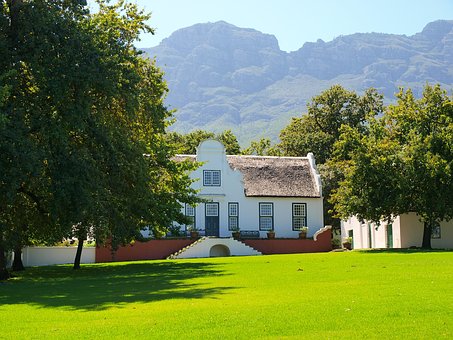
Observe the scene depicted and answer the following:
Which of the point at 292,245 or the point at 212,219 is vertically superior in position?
the point at 212,219

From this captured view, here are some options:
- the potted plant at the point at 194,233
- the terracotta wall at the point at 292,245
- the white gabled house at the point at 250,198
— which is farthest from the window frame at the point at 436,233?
the potted plant at the point at 194,233

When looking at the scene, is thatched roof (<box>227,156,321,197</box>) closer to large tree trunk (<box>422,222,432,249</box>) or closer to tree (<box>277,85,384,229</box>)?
tree (<box>277,85,384,229</box>)

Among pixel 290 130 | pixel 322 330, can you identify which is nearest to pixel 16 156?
pixel 322 330

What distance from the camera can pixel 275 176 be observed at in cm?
5762

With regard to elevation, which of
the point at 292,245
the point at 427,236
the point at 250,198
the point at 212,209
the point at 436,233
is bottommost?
the point at 292,245

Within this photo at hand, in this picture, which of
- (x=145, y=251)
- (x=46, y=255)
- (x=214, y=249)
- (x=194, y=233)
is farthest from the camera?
(x=194, y=233)

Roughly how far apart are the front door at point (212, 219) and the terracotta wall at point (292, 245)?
3.20m

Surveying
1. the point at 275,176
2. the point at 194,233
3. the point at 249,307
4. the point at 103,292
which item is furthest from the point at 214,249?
the point at 249,307

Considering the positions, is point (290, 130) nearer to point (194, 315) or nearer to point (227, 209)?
point (227, 209)

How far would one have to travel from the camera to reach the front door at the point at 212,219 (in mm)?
55188

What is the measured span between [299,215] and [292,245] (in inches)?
147

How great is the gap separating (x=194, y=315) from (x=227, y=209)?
4230 centimetres

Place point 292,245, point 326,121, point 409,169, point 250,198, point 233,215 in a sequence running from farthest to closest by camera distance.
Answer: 1. point 326,121
2. point 250,198
3. point 233,215
4. point 292,245
5. point 409,169

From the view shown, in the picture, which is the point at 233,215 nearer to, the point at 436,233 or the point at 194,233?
the point at 194,233
